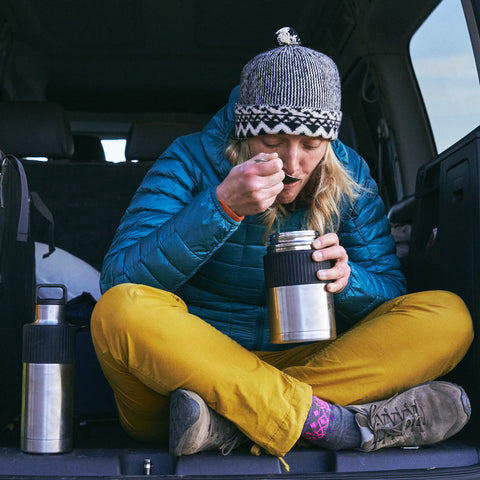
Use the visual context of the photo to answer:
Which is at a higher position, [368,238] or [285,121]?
[285,121]

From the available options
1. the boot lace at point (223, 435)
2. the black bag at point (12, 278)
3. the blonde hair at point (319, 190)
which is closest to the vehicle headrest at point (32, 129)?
the black bag at point (12, 278)

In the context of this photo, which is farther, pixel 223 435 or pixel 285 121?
pixel 285 121

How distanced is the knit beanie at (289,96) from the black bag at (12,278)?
22.2 inches

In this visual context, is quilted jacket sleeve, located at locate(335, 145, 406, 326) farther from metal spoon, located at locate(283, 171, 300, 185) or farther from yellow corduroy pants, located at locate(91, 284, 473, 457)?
metal spoon, located at locate(283, 171, 300, 185)

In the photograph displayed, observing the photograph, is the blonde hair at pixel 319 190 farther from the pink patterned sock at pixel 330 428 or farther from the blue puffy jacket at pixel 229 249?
the pink patterned sock at pixel 330 428

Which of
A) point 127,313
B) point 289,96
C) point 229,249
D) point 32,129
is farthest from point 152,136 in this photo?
point 127,313

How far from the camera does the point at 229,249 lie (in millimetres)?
1775

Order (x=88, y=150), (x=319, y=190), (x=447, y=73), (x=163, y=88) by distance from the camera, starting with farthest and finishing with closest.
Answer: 1. (x=163, y=88)
2. (x=88, y=150)
3. (x=447, y=73)
4. (x=319, y=190)

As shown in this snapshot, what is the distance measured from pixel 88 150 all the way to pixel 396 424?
191 cm

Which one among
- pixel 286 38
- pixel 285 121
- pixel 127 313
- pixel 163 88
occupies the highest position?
pixel 163 88

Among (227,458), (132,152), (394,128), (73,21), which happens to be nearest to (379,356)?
(227,458)

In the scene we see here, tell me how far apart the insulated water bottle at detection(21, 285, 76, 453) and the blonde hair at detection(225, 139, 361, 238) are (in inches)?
21.4

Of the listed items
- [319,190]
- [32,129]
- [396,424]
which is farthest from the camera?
[32,129]

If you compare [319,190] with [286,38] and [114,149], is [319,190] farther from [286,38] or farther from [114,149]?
[114,149]
